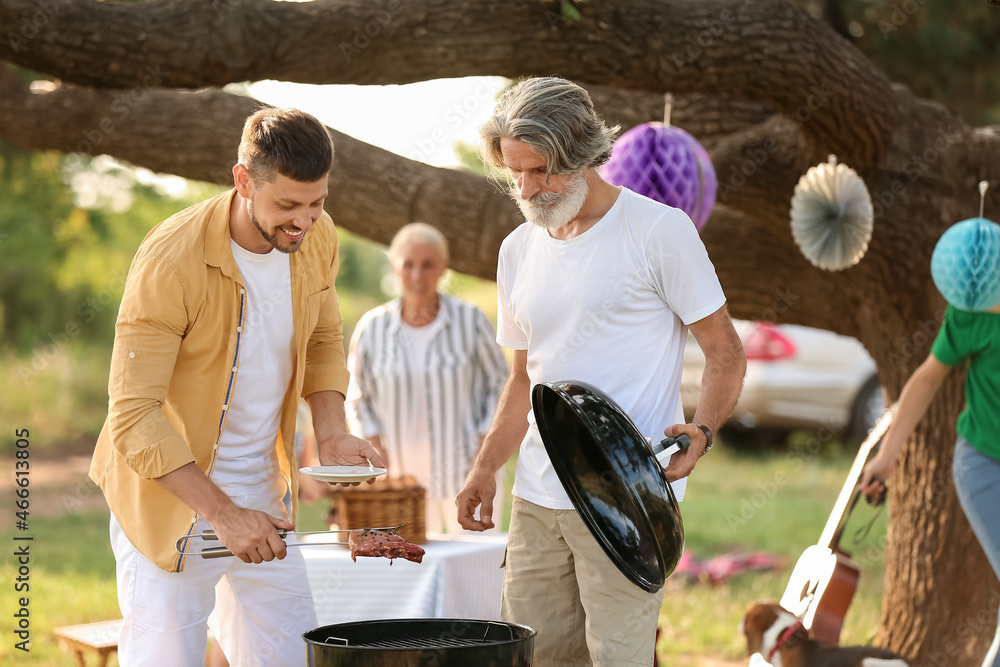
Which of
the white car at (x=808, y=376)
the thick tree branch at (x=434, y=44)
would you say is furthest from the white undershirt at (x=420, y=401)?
the white car at (x=808, y=376)

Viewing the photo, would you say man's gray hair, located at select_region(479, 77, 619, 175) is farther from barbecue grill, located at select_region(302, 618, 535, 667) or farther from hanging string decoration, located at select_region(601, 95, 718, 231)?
hanging string decoration, located at select_region(601, 95, 718, 231)

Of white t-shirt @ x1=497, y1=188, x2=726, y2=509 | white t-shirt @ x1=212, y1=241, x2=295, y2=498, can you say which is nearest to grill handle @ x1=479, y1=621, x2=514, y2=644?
white t-shirt @ x1=497, y1=188, x2=726, y2=509

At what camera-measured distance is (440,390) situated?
205 inches

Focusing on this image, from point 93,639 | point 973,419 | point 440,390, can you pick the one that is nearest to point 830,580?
point 973,419

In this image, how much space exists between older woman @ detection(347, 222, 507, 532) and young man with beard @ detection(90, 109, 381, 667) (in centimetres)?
212

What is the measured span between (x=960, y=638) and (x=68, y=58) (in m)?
4.71

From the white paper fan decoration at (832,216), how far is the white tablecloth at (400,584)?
1914mm

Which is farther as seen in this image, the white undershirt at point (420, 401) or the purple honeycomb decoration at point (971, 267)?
the white undershirt at point (420, 401)

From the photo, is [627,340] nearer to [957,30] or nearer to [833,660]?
[833,660]

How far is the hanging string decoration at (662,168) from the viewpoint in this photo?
4.04m

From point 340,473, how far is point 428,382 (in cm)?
258

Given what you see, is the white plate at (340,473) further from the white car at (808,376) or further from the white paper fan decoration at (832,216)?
the white car at (808,376)

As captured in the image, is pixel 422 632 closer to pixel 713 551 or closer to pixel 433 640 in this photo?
pixel 433 640

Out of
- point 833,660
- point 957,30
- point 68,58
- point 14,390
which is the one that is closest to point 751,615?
point 833,660
